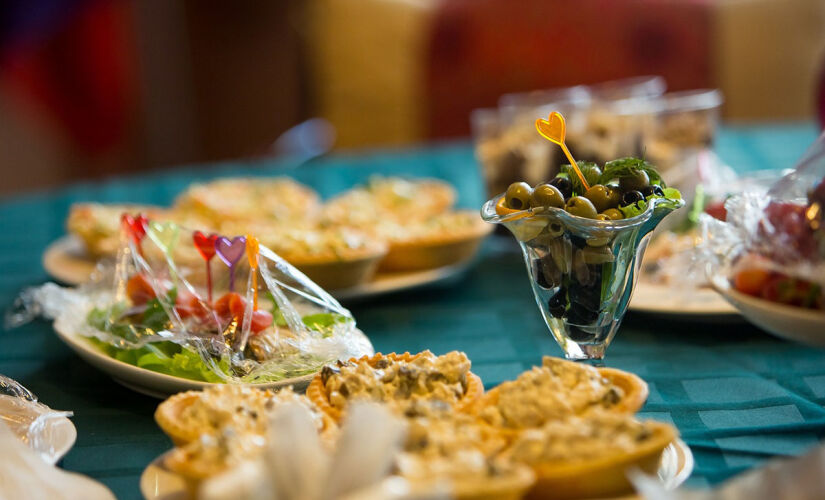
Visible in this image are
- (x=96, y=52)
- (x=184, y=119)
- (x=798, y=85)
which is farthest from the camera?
(x=184, y=119)

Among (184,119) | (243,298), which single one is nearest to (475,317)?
(243,298)

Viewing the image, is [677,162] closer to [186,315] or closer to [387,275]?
[387,275]

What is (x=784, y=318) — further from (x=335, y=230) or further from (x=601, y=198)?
(x=335, y=230)

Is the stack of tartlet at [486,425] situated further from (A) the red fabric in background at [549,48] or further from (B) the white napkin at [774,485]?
(A) the red fabric in background at [549,48]

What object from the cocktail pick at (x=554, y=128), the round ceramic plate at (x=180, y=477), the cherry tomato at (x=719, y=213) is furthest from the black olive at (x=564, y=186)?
the round ceramic plate at (x=180, y=477)

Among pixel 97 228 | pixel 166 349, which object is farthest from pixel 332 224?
pixel 166 349

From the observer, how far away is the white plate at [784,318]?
3.48 ft

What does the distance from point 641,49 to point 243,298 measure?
311cm

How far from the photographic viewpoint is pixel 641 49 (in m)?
4.08

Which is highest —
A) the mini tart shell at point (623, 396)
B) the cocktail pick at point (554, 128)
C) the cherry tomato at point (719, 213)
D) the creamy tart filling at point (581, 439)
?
the cocktail pick at point (554, 128)

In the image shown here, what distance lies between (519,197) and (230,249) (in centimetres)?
48

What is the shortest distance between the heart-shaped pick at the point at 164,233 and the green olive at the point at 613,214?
0.76 m

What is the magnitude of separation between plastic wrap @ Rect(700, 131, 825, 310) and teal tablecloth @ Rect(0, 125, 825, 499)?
0.56ft

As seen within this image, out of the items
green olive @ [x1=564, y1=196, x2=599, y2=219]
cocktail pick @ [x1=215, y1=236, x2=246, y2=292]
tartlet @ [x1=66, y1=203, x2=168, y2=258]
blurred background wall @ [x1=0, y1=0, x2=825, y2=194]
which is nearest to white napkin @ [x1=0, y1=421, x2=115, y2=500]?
cocktail pick @ [x1=215, y1=236, x2=246, y2=292]
